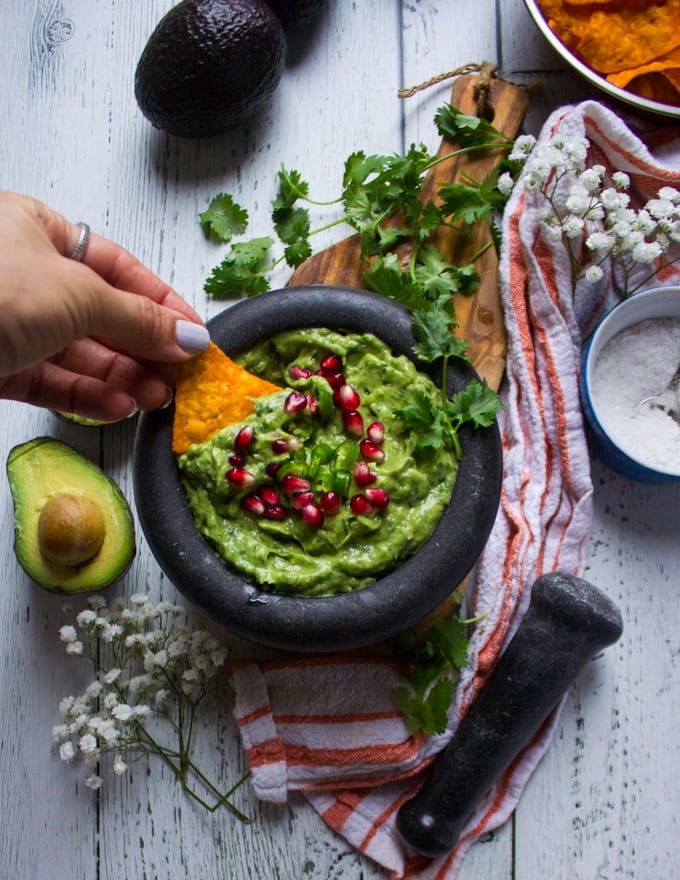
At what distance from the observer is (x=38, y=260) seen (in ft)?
4.04

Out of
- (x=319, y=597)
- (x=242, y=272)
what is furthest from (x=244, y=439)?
(x=242, y=272)

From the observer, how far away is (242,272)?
1.84 metres

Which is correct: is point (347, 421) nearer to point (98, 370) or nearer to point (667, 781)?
point (98, 370)

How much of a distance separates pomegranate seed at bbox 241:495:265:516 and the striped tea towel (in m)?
0.43

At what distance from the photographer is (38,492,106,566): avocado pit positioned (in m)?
1.62

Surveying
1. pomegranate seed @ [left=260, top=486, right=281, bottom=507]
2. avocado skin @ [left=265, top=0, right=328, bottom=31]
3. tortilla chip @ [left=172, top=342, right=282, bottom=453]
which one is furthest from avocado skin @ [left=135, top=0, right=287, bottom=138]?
pomegranate seed @ [left=260, top=486, right=281, bottom=507]

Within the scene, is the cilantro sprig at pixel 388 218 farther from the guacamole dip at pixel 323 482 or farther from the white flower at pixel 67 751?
the white flower at pixel 67 751

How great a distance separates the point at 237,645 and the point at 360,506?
556 mm

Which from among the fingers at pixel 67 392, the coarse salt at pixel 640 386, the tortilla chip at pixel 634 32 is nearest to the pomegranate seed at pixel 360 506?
the fingers at pixel 67 392

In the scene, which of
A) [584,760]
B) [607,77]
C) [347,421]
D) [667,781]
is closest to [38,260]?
[347,421]

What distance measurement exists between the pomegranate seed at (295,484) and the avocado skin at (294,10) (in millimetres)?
1009

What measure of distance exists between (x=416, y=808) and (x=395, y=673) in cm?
24

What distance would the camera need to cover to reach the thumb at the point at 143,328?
1.32m

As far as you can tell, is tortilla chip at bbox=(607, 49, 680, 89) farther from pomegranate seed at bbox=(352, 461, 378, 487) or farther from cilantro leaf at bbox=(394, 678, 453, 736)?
cilantro leaf at bbox=(394, 678, 453, 736)
